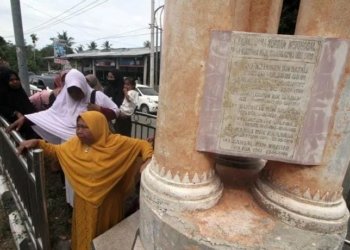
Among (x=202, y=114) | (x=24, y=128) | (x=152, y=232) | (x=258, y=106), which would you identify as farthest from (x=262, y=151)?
(x=24, y=128)

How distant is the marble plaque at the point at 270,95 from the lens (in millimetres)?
1401

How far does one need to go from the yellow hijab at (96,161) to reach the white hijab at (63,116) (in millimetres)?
622

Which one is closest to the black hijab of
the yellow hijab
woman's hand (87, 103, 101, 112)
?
woman's hand (87, 103, 101, 112)

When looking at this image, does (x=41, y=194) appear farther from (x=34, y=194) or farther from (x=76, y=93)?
(x=76, y=93)

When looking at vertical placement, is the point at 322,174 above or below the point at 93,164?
above

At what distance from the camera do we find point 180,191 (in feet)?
5.32

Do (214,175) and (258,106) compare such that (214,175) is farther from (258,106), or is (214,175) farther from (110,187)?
(110,187)

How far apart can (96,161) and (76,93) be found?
1059mm

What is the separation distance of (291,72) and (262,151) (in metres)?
0.47

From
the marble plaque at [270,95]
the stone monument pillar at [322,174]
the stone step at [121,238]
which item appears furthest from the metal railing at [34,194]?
the stone monument pillar at [322,174]

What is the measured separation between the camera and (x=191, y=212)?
163 centimetres

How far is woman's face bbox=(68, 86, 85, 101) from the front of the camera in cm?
280

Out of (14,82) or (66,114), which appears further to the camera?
(14,82)

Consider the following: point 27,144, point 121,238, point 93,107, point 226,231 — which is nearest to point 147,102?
point 93,107
